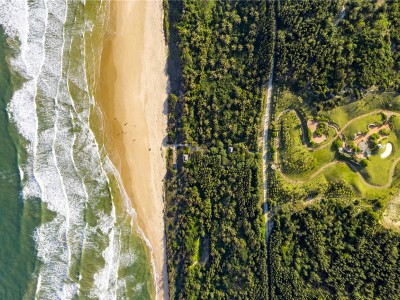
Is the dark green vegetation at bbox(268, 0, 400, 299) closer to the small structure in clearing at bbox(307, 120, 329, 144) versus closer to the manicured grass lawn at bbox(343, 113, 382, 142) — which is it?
the manicured grass lawn at bbox(343, 113, 382, 142)

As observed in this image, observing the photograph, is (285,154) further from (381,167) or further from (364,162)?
(381,167)

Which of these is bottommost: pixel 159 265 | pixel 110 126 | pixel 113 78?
pixel 159 265

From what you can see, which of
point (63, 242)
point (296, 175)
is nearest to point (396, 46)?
point (296, 175)

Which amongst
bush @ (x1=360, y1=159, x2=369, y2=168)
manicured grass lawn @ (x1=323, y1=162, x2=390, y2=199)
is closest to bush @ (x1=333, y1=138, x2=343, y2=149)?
A: manicured grass lawn @ (x1=323, y1=162, x2=390, y2=199)

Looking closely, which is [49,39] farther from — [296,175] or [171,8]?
[296,175]

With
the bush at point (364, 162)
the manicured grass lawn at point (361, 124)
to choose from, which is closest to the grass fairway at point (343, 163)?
the manicured grass lawn at point (361, 124)

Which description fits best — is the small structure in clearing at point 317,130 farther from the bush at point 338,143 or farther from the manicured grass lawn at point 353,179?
the manicured grass lawn at point 353,179
